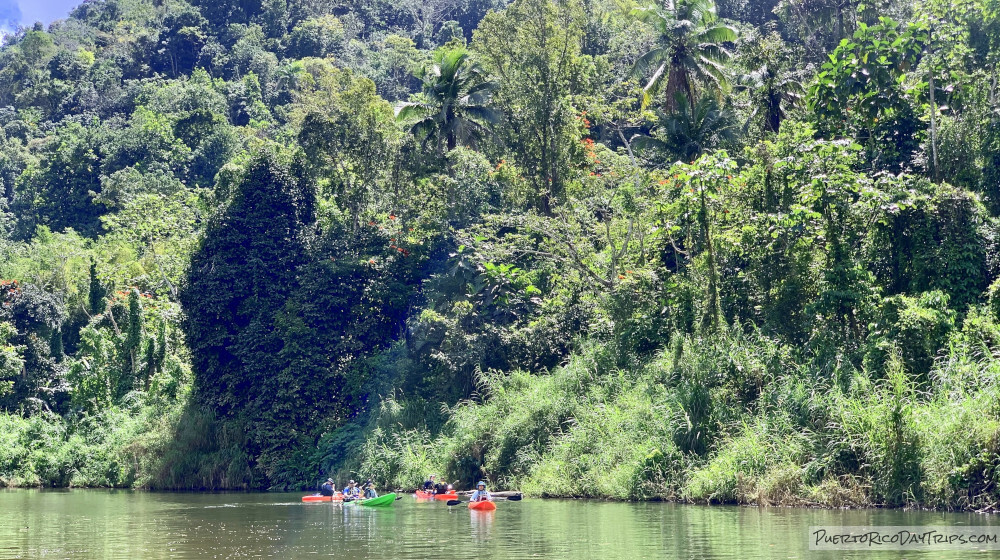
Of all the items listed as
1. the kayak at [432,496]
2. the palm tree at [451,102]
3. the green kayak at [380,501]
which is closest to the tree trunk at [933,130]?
the kayak at [432,496]

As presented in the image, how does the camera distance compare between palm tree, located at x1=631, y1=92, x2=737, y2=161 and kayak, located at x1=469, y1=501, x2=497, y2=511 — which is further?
palm tree, located at x1=631, y1=92, x2=737, y2=161

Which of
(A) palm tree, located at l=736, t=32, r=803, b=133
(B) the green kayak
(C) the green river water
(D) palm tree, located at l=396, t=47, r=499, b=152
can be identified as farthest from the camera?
(D) palm tree, located at l=396, t=47, r=499, b=152

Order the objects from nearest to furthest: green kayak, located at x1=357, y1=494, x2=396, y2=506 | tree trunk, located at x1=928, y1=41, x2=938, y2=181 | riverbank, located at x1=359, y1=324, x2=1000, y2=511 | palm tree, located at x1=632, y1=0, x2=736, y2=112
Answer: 1. riverbank, located at x1=359, y1=324, x2=1000, y2=511
2. tree trunk, located at x1=928, y1=41, x2=938, y2=181
3. green kayak, located at x1=357, y1=494, x2=396, y2=506
4. palm tree, located at x1=632, y1=0, x2=736, y2=112

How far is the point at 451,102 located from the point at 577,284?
10.3 m

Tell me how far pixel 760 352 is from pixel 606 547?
10557mm

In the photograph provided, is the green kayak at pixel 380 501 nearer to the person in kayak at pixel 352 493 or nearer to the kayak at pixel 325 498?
the person in kayak at pixel 352 493

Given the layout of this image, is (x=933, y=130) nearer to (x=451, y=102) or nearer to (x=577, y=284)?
(x=577, y=284)

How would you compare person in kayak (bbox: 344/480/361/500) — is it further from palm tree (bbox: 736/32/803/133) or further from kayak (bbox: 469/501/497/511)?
palm tree (bbox: 736/32/803/133)

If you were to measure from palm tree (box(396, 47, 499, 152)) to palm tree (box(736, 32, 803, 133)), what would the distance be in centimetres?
949

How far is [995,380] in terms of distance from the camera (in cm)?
1988

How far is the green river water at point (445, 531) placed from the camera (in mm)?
15773

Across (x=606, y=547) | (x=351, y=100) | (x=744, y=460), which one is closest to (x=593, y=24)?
(x=351, y=100)

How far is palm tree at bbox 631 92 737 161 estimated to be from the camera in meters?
34.6

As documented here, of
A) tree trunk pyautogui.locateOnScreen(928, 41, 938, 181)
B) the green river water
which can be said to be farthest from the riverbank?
tree trunk pyautogui.locateOnScreen(928, 41, 938, 181)
